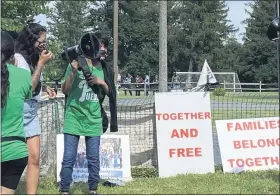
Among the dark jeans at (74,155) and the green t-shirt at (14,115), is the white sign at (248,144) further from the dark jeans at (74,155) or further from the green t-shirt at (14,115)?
the green t-shirt at (14,115)

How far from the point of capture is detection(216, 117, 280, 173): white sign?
7.44m

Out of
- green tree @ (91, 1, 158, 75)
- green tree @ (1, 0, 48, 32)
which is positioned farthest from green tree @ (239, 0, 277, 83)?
green tree @ (1, 0, 48, 32)

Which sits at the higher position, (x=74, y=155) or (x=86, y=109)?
(x=86, y=109)

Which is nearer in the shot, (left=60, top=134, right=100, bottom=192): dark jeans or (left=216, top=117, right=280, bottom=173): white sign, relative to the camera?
(left=60, top=134, right=100, bottom=192): dark jeans

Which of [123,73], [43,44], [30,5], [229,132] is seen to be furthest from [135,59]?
[43,44]

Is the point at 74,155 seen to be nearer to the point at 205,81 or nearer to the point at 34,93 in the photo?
the point at 34,93

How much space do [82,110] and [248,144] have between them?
312cm

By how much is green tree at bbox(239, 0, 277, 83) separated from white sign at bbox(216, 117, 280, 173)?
29.6m

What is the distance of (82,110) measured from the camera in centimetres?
543

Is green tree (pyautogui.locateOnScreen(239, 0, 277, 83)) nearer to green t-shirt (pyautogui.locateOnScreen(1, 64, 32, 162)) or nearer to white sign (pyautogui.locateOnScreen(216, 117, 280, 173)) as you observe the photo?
white sign (pyautogui.locateOnScreen(216, 117, 280, 173))

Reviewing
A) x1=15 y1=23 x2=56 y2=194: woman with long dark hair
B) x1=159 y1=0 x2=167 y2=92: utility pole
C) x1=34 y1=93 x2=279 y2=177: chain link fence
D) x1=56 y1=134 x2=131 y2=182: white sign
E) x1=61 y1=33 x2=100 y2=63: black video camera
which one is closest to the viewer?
x1=15 y1=23 x2=56 y2=194: woman with long dark hair

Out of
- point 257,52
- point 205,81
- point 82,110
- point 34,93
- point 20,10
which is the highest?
point 257,52

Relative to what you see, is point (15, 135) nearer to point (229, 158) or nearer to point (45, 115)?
point (45, 115)

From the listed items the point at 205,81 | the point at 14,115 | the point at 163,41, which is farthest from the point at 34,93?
the point at 205,81
